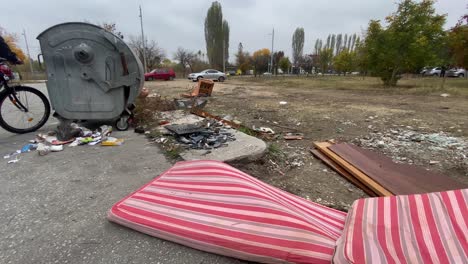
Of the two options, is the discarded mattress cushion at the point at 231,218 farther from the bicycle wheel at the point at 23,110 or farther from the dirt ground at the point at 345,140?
the bicycle wheel at the point at 23,110

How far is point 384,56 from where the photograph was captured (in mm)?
14125

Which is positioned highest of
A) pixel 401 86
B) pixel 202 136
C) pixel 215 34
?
pixel 215 34

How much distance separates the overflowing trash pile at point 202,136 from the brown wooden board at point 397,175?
1.57 m

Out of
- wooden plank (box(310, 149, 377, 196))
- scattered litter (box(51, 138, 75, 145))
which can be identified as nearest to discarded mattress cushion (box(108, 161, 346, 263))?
wooden plank (box(310, 149, 377, 196))

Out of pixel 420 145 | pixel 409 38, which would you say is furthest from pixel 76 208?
pixel 409 38

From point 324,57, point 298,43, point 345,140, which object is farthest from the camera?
Result: point 298,43

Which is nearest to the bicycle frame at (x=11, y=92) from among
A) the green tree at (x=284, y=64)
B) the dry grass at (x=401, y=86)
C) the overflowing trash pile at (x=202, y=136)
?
the overflowing trash pile at (x=202, y=136)

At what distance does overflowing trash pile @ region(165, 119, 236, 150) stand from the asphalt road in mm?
417

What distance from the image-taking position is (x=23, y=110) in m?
3.77

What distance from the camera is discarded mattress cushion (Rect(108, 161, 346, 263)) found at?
4.02 ft

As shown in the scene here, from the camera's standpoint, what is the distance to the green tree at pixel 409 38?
1320 centimetres

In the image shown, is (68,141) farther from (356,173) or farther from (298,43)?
(298,43)

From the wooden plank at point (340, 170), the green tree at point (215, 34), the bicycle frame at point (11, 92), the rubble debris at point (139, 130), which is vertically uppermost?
the green tree at point (215, 34)

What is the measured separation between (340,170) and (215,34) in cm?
4239
